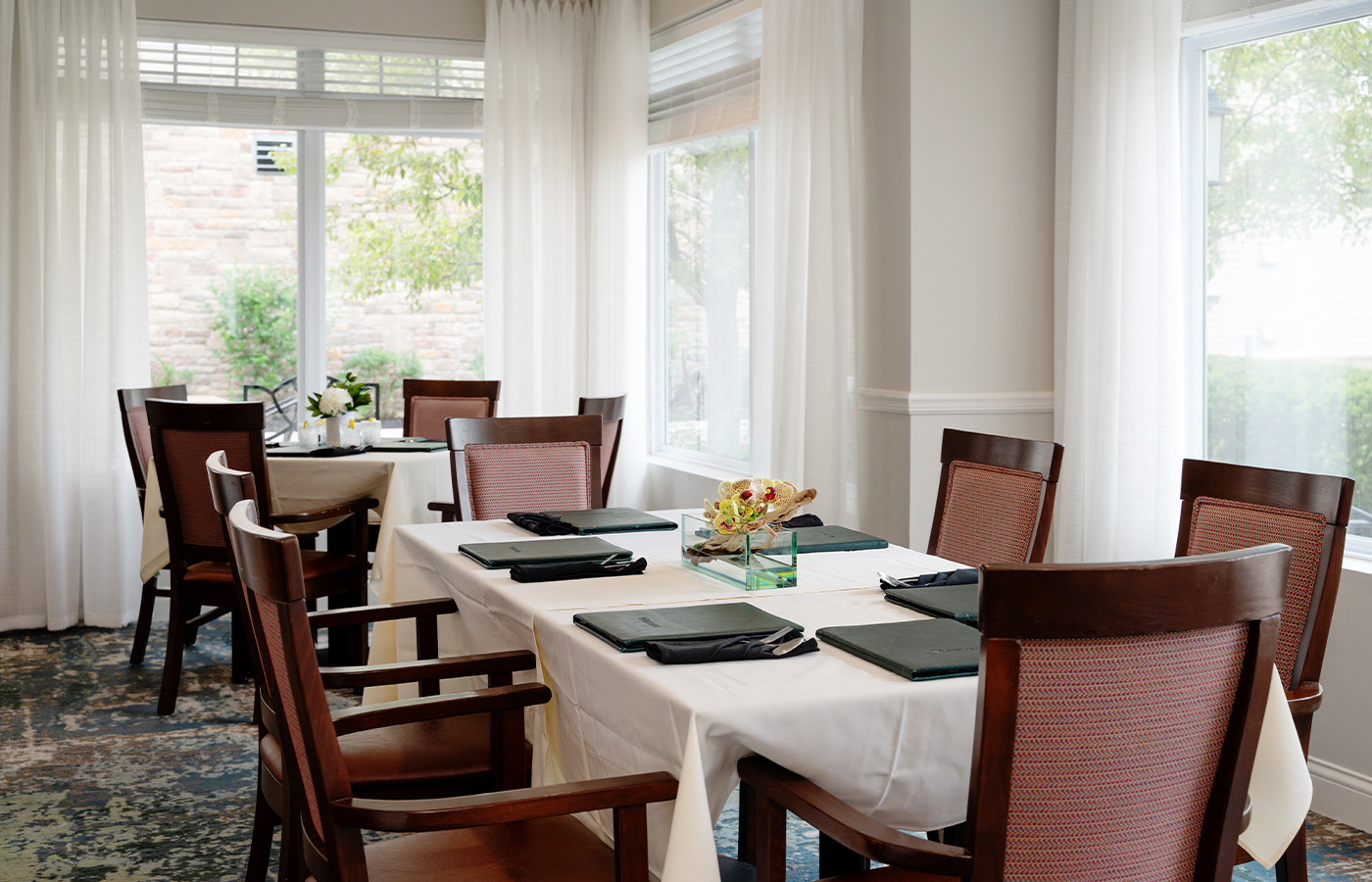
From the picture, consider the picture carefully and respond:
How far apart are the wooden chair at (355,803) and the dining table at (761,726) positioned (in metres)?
0.07

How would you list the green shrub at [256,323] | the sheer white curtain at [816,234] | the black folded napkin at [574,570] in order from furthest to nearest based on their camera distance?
the green shrub at [256,323] < the sheer white curtain at [816,234] < the black folded napkin at [574,570]

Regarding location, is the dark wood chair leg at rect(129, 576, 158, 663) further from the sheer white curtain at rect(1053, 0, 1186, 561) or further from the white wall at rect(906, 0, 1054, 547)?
the sheer white curtain at rect(1053, 0, 1186, 561)

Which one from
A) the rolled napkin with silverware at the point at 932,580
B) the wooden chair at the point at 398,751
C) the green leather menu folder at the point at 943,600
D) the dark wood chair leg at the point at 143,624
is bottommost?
the dark wood chair leg at the point at 143,624

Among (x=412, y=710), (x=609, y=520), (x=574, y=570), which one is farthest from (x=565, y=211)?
(x=412, y=710)

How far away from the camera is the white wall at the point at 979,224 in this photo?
395 cm

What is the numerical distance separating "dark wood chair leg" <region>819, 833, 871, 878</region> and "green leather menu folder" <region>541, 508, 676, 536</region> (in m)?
1.13

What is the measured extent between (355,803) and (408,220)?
16.2ft

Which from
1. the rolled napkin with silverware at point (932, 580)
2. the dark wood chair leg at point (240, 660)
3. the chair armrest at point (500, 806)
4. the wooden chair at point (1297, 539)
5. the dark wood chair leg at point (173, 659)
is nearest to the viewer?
the chair armrest at point (500, 806)

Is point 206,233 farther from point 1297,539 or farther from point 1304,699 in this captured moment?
point 1304,699

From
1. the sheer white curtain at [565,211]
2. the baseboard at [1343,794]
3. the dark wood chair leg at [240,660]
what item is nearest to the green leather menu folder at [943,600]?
the baseboard at [1343,794]

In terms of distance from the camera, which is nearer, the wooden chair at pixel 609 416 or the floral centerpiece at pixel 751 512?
the floral centerpiece at pixel 751 512

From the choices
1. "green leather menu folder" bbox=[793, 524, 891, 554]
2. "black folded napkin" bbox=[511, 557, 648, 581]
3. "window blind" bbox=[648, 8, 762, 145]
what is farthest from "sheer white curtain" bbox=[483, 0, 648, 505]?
"black folded napkin" bbox=[511, 557, 648, 581]

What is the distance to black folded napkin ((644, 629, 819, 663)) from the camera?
1.73m

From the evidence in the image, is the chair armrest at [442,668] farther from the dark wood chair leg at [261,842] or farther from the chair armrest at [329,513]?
the chair armrest at [329,513]
